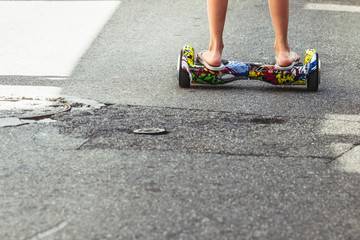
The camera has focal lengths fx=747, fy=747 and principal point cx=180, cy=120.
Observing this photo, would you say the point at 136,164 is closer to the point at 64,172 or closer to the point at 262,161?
the point at 64,172

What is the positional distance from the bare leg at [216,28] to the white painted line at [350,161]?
4.03 ft

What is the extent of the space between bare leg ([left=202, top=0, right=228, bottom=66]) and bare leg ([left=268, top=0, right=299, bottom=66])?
0.89 feet

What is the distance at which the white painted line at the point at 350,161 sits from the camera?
2.84 m

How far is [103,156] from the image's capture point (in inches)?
115

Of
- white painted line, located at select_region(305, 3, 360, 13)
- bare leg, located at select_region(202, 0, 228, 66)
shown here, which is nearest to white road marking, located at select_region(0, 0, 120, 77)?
bare leg, located at select_region(202, 0, 228, 66)

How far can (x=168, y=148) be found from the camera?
9.95 ft

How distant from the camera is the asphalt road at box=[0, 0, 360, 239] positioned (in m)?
2.34

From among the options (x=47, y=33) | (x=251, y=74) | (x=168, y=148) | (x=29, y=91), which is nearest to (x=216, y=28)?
(x=251, y=74)

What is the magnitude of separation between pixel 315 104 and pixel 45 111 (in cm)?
136

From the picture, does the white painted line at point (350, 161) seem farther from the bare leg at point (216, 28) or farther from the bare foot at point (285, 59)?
the bare leg at point (216, 28)

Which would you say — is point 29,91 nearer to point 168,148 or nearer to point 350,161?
point 168,148

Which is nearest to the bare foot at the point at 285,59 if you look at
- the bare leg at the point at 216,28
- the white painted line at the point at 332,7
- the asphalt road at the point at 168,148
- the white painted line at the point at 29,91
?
the asphalt road at the point at 168,148

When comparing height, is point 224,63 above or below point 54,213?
above

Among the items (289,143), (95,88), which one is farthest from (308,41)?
(289,143)
